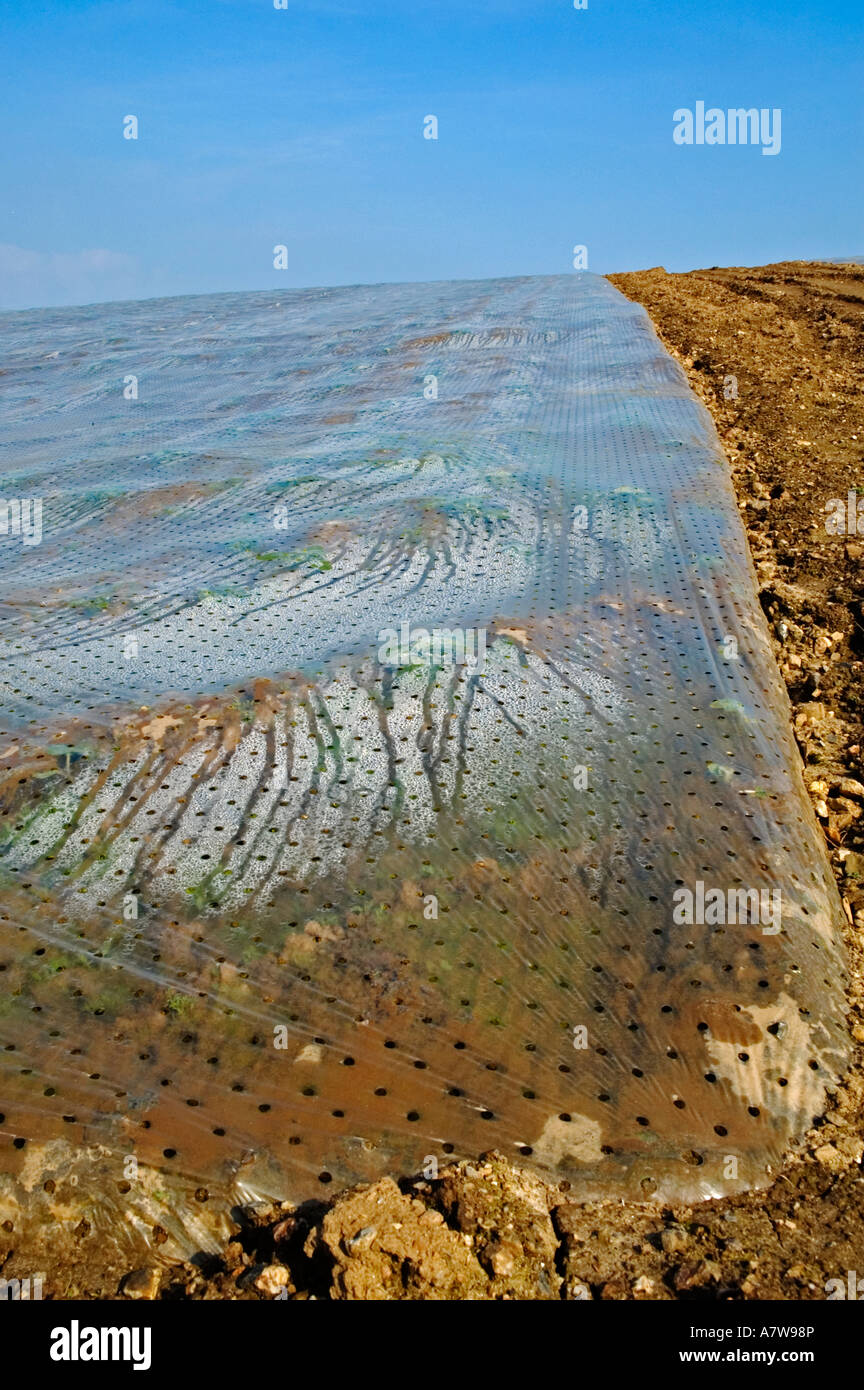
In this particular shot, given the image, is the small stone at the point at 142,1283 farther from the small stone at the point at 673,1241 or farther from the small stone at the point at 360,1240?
the small stone at the point at 673,1241

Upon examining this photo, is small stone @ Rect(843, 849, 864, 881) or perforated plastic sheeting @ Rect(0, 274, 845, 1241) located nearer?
perforated plastic sheeting @ Rect(0, 274, 845, 1241)

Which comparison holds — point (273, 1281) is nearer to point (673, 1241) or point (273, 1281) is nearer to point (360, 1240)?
point (360, 1240)

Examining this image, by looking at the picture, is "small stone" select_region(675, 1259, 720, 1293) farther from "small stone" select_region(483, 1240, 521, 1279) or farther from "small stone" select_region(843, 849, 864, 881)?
"small stone" select_region(843, 849, 864, 881)

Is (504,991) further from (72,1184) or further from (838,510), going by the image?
(838,510)

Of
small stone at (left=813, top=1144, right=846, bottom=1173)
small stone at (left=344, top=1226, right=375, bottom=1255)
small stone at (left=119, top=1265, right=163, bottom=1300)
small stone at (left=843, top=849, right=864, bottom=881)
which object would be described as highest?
small stone at (left=843, top=849, right=864, bottom=881)

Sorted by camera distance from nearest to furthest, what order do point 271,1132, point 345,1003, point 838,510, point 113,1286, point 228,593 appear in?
point 113,1286
point 271,1132
point 345,1003
point 228,593
point 838,510

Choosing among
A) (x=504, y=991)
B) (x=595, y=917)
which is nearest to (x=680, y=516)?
(x=595, y=917)

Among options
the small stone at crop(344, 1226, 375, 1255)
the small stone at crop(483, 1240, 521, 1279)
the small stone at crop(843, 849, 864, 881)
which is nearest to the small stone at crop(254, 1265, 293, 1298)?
the small stone at crop(344, 1226, 375, 1255)
